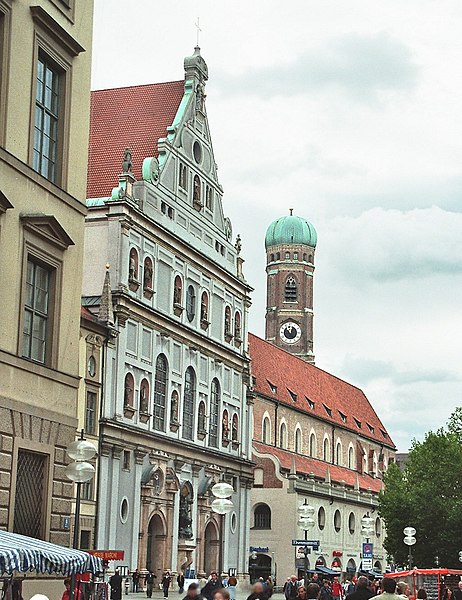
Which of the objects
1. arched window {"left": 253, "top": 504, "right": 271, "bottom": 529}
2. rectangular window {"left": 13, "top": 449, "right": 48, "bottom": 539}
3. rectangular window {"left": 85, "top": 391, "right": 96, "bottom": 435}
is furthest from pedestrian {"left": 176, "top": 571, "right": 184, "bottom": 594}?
rectangular window {"left": 13, "top": 449, "right": 48, "bottom": 539}

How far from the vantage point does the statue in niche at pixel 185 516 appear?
59812mm

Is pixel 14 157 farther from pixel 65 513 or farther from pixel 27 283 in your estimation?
pixel 65 513

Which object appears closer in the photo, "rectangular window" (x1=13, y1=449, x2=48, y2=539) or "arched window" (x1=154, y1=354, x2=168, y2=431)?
"rectangular window" (x1=13, y1=449, x2=48, y2=539)

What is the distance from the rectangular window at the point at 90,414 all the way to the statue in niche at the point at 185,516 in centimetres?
1054

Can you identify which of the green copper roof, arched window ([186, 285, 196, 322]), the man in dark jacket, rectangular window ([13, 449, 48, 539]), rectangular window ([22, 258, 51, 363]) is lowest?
the man in dark jacket

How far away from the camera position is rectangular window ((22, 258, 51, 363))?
20.6m

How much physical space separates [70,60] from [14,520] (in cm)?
889

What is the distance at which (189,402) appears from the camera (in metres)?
62.0

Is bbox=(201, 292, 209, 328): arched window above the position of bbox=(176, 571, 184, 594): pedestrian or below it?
above

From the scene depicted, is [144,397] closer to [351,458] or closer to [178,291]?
[178,291]

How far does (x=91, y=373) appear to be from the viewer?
51250 millimetres

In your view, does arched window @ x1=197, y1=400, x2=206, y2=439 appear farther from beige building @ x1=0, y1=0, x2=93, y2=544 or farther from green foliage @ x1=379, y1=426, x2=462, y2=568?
beige building @ x1=0, y1=0, x2=93, y2=544

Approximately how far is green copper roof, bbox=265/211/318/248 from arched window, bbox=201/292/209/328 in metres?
78.0

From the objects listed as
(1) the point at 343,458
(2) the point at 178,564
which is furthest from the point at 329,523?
(2) the point at 178,564
